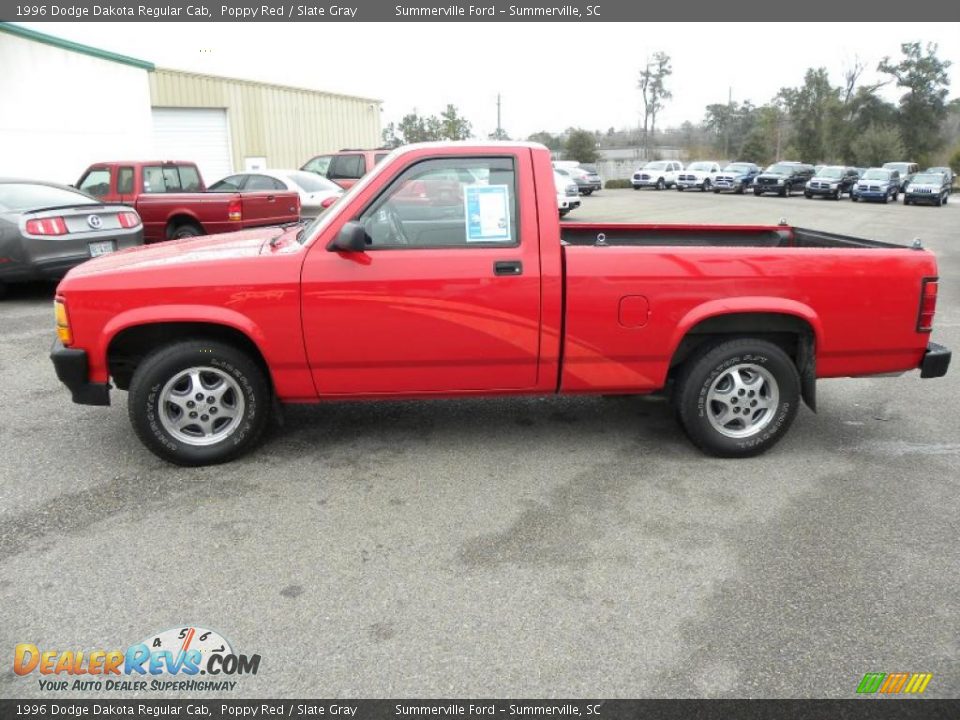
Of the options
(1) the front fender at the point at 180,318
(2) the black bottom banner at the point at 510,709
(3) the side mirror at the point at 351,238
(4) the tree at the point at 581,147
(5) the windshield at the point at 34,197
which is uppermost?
(4) the tree at the point at 581,147

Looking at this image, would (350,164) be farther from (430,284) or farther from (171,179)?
(430,284)

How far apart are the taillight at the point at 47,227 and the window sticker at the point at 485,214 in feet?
21.6

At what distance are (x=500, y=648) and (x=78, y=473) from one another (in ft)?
9.45

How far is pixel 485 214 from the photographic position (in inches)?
169

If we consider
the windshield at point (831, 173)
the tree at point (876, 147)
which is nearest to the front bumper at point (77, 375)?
the windshield at point (831, 173)

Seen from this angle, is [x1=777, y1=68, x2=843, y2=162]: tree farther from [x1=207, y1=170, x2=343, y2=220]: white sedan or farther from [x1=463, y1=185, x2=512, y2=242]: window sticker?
[x1=463, y1=185, x2=512, y2=242]: window sticker

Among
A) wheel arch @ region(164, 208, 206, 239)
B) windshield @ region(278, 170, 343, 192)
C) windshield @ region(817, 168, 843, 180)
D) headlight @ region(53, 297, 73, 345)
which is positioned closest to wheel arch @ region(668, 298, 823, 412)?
headlight @ region(53, 297, 73, 345)

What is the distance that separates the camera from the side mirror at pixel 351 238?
4.02 m

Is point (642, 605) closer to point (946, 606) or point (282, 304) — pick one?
point (946, 606)

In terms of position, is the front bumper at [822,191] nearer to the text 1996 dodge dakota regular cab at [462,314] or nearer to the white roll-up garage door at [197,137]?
the white roll-up garage door at [197,137]

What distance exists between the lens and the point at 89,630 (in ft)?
9.65

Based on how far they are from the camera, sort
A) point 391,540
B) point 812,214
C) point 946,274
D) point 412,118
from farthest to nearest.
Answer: point 412,118
point 812,214
point 946,274
point 391,540

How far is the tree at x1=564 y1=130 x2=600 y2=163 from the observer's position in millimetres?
59156

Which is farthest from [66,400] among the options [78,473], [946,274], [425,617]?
[946,274]
